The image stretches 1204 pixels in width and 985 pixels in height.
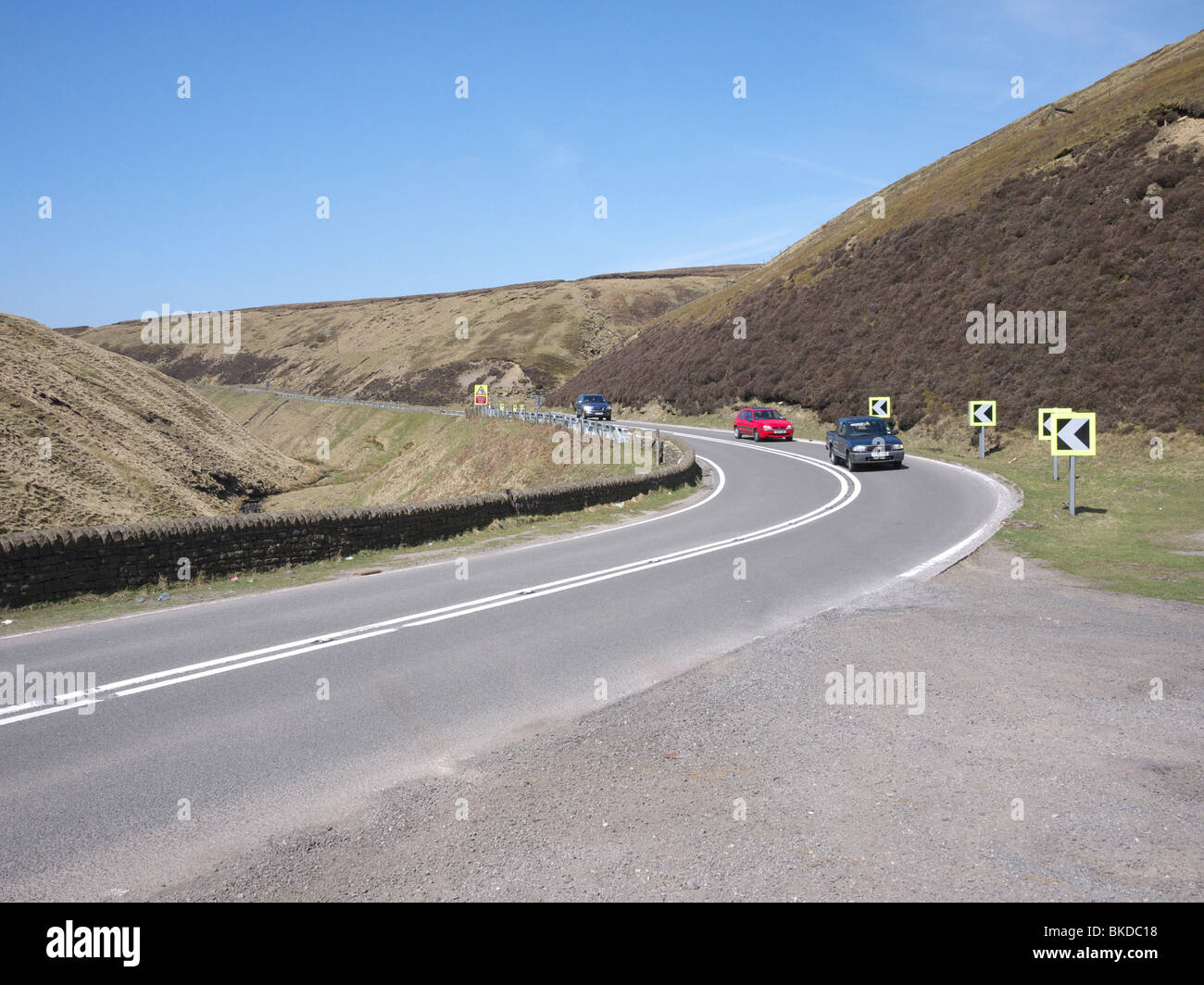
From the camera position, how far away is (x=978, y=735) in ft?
19.3

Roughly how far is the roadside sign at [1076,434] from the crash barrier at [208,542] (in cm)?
1162

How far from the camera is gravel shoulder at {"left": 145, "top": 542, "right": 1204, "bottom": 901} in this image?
13.4ft

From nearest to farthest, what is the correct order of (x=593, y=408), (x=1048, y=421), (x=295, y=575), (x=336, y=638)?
(x=336, y=638) < (x=295, y=575) < (x=1048, y=421) < (x=593, y=408)

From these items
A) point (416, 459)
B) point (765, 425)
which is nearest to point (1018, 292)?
point (765, 425)

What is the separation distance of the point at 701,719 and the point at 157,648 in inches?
232

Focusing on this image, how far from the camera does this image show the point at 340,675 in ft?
24.8

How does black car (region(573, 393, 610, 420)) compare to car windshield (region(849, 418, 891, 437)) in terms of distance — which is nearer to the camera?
car windshield (region(849, 418, 891, 437))

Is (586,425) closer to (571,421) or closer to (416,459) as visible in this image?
(571,421)

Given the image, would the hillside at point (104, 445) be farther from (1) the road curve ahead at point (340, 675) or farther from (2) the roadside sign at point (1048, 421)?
(2) the roadside sign at point (1048, 421)

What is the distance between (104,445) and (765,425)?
1141 inches

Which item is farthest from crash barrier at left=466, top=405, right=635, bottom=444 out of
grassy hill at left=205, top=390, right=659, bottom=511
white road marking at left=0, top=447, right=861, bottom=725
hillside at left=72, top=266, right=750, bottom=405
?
hillside at left=72, top=266, right=750, bottom=405

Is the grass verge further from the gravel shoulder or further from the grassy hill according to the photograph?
the grassy hill

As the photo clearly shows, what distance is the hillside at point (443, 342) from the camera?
350 ft

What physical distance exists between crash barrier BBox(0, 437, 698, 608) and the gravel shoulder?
8527 millimetres
